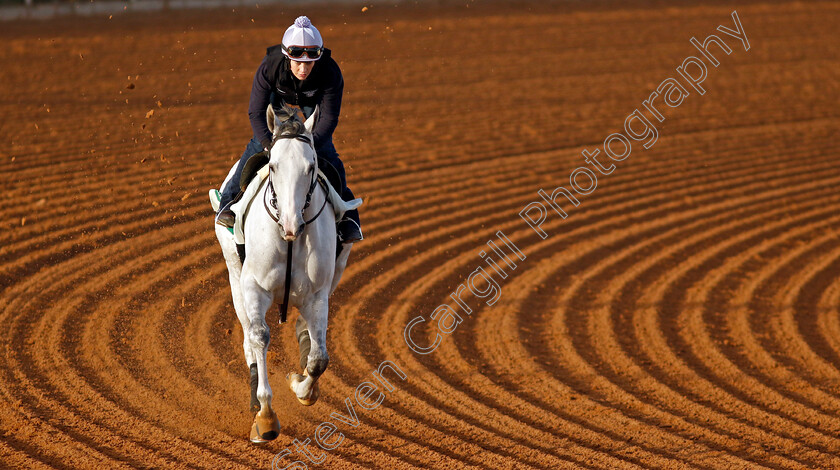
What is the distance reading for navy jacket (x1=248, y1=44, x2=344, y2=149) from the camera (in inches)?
236

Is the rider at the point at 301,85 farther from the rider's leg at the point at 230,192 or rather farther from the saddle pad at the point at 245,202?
the saddle pad at the point at 245,202

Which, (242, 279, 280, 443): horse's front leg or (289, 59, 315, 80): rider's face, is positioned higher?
(289, 59, 315, 80): rider's face

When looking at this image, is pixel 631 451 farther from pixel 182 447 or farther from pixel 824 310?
pixel 824 310

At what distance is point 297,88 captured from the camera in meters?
6.12

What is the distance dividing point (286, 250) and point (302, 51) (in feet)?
4.31

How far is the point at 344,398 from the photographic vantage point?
703cm

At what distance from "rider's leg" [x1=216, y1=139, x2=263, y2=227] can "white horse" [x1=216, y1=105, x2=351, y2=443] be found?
1.56 ft

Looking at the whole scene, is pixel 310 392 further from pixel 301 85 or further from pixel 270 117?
pixel 301 85

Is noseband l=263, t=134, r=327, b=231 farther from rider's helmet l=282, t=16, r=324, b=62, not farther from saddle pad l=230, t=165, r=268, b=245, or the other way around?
rider's helmet l=282, t=16, r=324, b=62

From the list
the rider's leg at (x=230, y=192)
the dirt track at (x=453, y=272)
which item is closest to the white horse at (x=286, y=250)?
the rider's leg at (x=230, y=192)

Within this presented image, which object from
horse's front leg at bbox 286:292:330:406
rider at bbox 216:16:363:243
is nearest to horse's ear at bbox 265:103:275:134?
rider at bbox 216:16:363:243

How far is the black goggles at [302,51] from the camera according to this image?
5762mm

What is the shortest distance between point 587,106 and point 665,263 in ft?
28.8

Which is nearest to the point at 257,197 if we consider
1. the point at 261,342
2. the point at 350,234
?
the point at 350,234
